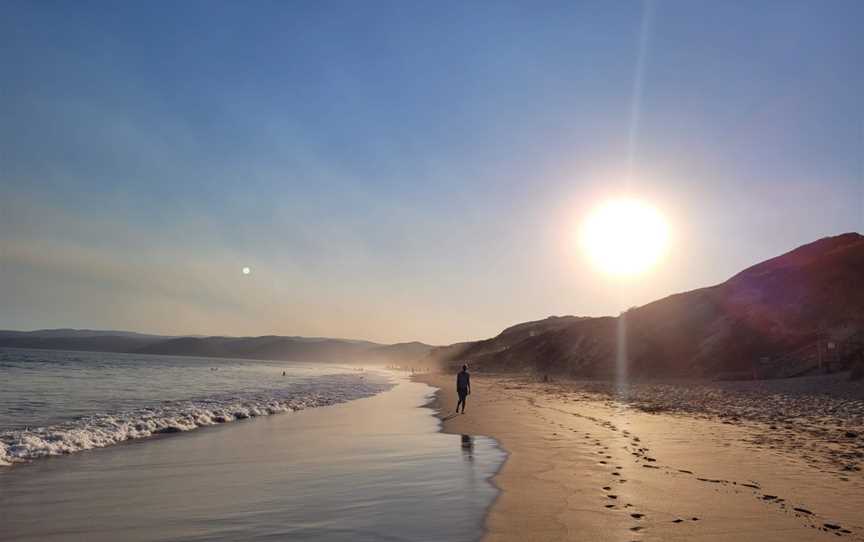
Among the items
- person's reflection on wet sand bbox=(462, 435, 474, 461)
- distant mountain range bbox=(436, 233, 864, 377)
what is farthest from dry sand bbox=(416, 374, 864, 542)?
distant mountain range bbox=(436, 233, 864, 377)

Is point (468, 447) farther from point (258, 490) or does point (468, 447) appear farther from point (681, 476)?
point (258, 490)

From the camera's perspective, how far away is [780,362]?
4478 centimetres

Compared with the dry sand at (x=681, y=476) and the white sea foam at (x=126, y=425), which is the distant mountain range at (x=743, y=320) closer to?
the dry sand at (x=681, y=476)

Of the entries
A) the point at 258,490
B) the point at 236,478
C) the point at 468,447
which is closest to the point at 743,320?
the point at 468,447

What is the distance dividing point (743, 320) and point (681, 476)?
5447 centimetres

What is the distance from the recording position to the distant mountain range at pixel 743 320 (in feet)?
168

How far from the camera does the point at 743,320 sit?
56688 mm

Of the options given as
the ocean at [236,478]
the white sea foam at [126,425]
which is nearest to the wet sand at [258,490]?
the ocean at [236,478]

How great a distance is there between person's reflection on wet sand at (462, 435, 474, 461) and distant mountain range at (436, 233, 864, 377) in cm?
4234

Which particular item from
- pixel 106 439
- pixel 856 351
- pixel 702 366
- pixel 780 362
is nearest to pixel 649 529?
pixel 106 439

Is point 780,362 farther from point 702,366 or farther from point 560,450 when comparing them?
point 560,450

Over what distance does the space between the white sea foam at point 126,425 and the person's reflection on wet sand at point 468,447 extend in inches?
389

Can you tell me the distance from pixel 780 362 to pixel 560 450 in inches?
1596

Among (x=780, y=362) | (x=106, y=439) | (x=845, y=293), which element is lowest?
(x=106, y=439)
